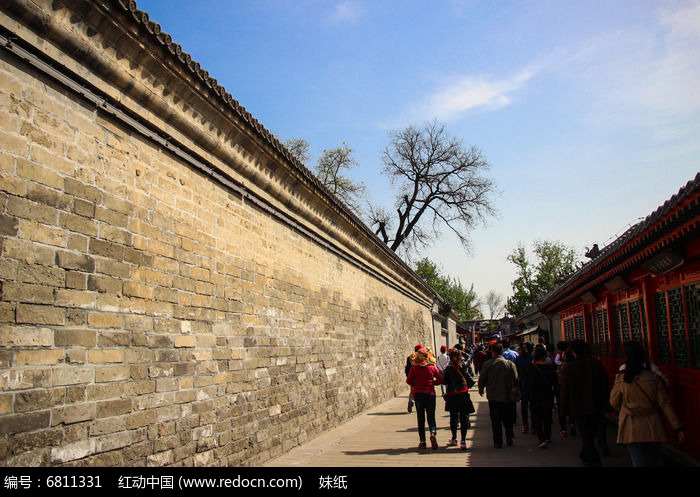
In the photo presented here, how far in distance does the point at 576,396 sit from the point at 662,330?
4.99 ft

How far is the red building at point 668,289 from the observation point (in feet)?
16.7

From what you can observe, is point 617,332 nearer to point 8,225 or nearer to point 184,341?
point 184,341

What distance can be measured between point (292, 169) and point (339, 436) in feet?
13.9

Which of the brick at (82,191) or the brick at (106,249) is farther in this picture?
the brick at (106,249)

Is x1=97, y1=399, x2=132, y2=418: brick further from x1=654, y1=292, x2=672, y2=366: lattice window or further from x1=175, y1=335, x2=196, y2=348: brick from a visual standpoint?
x1=654, y1=292, x2=672, y2=366: lattice window

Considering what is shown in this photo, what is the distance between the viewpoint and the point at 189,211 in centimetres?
559

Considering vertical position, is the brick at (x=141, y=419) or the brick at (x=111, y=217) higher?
the brick at (x=111, y=217)

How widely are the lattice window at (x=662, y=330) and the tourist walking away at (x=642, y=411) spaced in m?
1.86

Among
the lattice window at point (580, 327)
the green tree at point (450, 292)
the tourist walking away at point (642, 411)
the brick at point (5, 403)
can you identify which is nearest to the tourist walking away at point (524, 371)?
the tourist walking away at point (642, 411)

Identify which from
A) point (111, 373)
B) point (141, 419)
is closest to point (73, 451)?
point (111, 373)

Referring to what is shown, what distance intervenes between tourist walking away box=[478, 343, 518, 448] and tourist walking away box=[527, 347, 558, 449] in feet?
1.43

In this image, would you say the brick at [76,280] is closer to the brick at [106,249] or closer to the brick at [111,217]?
the brick at [106,249]

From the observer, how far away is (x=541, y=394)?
26.3 ft
